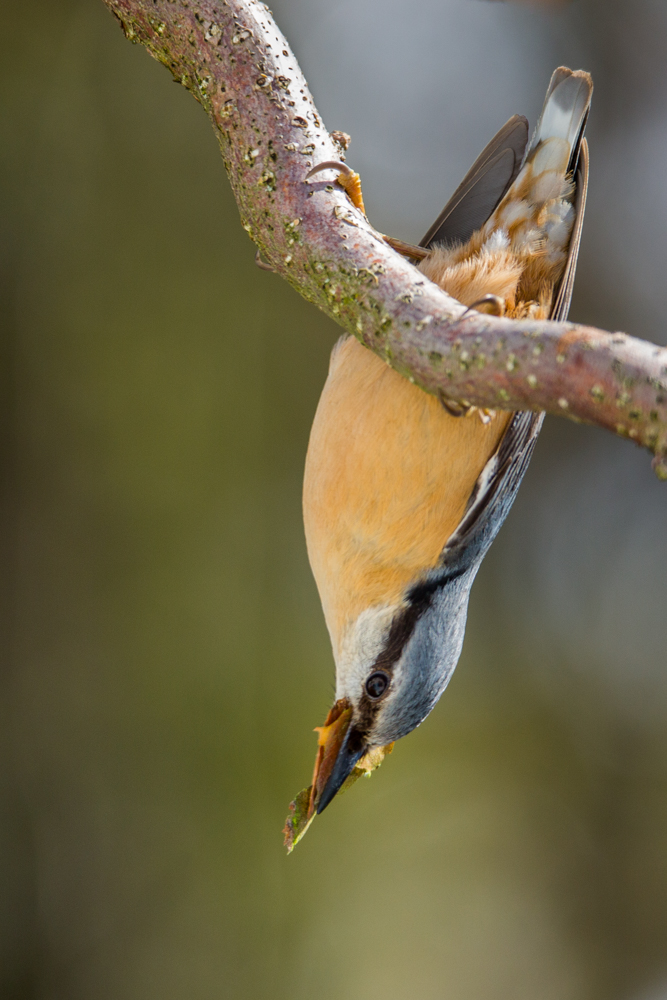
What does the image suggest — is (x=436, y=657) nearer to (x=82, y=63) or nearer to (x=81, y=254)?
(x=81, y=254)

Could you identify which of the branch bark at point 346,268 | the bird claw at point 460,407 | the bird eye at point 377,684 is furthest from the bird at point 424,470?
the branch bark at point 346,268

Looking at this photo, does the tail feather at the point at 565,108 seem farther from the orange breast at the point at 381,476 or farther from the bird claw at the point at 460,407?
the bird claw at the point at 460,407

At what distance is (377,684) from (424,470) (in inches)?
17.2

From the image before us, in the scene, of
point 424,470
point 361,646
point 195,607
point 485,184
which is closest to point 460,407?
point 424,470

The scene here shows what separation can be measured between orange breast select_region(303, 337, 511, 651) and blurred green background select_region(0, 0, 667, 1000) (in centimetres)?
189

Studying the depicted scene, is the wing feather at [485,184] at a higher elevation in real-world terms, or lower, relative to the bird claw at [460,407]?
higher

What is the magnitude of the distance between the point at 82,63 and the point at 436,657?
288cm

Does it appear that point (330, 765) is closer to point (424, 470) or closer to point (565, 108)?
point (424, 470)

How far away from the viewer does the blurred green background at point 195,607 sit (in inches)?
117

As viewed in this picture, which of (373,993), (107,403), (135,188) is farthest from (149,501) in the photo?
(373,993)

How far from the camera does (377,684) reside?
1.40 m

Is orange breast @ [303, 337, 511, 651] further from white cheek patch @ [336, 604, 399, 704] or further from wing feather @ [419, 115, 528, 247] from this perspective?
wing feather @ [419, 115, 528, 247]

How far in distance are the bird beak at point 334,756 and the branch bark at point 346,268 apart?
2.73 feet

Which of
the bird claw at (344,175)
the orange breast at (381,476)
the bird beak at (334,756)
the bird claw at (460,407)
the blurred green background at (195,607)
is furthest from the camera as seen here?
the blurred green background at (195,607)
